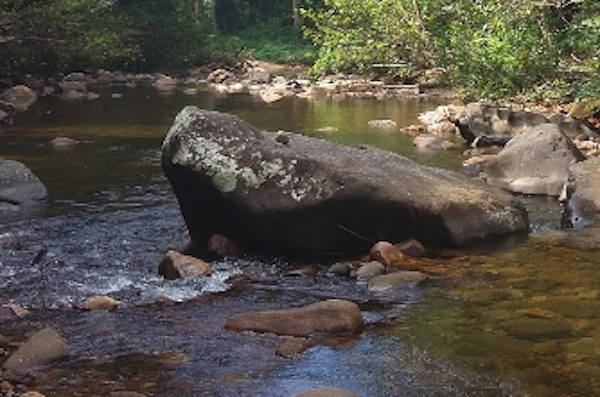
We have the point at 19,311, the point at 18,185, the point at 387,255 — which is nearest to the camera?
the point at 19,311

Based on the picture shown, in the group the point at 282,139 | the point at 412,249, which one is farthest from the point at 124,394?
the point at 282,139

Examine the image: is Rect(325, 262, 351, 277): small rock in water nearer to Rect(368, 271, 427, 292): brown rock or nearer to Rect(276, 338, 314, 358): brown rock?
Rect(368, 271, 427, 292): brown rock

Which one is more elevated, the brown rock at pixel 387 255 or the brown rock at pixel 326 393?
the brown rock at pixel 326 393

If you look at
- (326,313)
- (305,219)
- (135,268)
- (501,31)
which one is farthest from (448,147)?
(326,313)

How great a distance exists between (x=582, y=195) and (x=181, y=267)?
467 cm

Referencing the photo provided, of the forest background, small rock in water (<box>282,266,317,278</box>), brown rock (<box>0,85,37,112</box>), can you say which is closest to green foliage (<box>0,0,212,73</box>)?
the forest background

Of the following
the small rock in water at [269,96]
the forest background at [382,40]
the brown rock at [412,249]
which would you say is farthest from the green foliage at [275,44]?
the brown rock at [412,249]

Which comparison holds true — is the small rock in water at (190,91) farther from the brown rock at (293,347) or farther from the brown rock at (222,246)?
the brown rock at (293,347)

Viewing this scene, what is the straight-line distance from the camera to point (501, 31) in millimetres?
13539

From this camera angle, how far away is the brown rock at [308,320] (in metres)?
5.91

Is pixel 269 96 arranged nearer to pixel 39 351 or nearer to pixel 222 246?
pixel 222 246

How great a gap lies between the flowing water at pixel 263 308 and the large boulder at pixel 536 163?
44 cm

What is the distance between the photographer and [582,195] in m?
9.55

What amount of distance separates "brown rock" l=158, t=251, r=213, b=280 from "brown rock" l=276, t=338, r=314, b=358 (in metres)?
1.93
